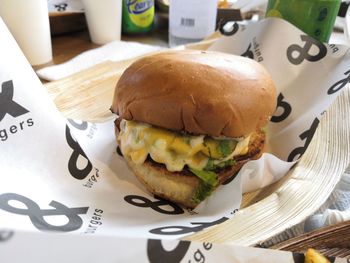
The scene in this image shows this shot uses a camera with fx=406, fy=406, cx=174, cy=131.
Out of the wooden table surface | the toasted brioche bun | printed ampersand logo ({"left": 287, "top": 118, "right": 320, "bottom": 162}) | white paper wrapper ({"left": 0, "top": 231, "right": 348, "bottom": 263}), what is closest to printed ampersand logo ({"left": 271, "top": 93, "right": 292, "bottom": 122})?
printed ampersand logo ({"left": 287, "top": 118, "right": 320, "bottom": 162})

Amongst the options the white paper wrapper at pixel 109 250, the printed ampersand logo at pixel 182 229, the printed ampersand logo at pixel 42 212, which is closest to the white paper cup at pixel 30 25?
the printed ampersand logo at pixel 42 212

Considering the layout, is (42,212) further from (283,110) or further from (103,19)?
(103,19)

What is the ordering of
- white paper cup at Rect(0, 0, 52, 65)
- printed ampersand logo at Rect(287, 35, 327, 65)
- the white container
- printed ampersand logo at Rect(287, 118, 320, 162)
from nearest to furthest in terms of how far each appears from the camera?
printed ampersand logo at Rect(287, 118, 320, 162) → printed ampersand logo at Rect(287, 35, 327, 65) → white paper cup at Rect(0, 0, 52, 65) → the white container

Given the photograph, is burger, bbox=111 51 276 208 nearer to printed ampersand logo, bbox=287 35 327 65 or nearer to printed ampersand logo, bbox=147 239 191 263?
printed ampersand logo, bbox=287 35 327 65

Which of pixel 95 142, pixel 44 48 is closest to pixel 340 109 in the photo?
pixel 95 142

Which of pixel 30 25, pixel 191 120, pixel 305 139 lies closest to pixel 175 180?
pixel 191 120

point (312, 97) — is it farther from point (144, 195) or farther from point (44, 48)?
point (44, 48)
